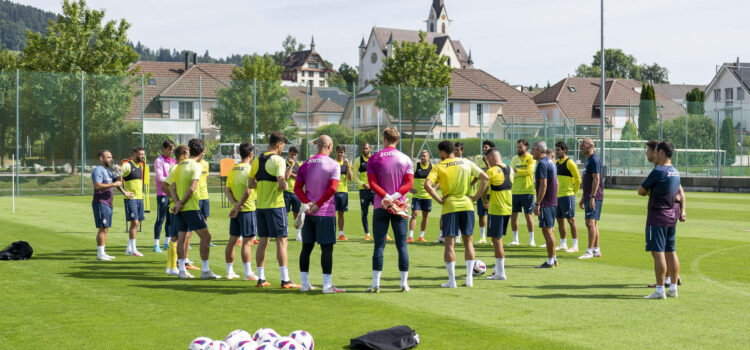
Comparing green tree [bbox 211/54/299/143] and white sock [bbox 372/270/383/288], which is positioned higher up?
green tree [bbox 211/54/299/143]

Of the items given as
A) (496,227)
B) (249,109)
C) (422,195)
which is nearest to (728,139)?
(249,109)

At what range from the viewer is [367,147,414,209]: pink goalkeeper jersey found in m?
9.66

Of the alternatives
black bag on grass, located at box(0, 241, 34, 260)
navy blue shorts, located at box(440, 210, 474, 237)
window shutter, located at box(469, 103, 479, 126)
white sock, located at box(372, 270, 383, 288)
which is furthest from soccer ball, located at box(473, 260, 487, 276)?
window shutter, located at box(469, 103, 479, 126)

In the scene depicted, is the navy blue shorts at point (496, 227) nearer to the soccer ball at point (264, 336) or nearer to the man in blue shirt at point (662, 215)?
the man in blue shirt at point (662, 215)

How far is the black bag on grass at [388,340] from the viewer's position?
6.62 metres

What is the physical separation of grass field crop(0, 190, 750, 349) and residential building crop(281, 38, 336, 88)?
162664 millimetres

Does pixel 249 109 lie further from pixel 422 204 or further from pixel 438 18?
pixel 438 18

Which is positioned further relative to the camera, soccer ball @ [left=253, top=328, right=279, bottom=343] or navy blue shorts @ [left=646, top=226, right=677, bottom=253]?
navy blue shorts @ [left=646, top=226, right=677, bottom=253]

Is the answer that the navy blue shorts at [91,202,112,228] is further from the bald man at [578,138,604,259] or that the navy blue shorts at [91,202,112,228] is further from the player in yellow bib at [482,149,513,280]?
the bald man at [578,138,604,259]

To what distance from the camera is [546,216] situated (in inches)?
493

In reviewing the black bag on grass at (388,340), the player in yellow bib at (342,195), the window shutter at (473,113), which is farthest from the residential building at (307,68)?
the black bag on grass at (388,340)

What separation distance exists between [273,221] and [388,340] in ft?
12.6

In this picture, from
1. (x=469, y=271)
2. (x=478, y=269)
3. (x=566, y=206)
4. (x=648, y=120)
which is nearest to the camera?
(x=469, y=271)

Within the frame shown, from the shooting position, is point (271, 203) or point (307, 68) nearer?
point (271, 203)
